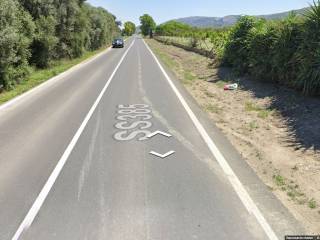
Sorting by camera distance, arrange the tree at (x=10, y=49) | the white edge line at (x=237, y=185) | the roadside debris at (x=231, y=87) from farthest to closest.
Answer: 1. the tree at (x=10, y=49)
2. the roadside debris at (x=231, y=87)
3. the white edge line at (x=237, y=185)

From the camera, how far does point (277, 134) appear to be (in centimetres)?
861

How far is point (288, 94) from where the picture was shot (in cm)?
1186

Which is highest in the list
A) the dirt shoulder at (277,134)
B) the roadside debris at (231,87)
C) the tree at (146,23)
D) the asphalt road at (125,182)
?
the asphalt road at (125,182)

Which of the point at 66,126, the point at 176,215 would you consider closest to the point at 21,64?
the point at 66,126

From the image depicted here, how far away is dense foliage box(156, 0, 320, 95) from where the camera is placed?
1078cm

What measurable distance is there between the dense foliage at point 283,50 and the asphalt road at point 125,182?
350 cm

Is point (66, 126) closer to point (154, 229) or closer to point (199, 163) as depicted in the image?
point (199, 163)

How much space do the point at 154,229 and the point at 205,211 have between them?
2.78 ft

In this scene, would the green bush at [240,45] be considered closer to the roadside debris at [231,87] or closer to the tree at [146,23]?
the roadside debris at [231,87]

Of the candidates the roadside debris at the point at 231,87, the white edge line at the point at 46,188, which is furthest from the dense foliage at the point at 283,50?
the white edge line at the point at 46,188

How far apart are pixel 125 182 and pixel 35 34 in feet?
64.6

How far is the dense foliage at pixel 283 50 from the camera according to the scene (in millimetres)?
10781

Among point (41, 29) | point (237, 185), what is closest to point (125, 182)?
point (237, 185)

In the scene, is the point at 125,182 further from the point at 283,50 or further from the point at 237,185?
the point at 283,50
